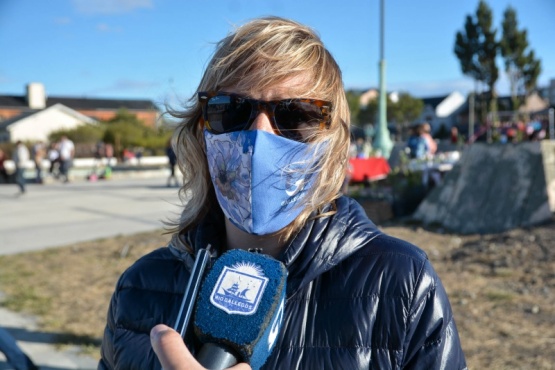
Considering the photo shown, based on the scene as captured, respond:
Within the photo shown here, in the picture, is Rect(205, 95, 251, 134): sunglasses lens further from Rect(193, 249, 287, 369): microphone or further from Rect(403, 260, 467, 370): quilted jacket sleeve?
Rect(403, 260, 467, 370): quilted jacket sleeve

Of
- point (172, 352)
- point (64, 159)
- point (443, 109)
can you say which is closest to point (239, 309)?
point (172, 352)

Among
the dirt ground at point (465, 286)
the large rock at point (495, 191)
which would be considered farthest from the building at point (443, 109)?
the dirt ground at point (465, 286)

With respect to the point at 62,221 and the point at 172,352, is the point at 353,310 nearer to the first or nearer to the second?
the point at 172,352

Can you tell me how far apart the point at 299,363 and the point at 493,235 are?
670cm

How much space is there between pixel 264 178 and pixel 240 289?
1.26 ft

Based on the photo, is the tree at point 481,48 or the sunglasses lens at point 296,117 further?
the tree at point 481,48

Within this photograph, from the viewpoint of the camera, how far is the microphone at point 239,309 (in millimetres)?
1024

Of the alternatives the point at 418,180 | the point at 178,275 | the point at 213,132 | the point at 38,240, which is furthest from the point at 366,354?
the point at 418,180

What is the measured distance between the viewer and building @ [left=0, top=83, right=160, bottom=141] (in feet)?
194

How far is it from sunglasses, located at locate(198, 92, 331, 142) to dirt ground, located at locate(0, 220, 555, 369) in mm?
2948

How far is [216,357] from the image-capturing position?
996 mm

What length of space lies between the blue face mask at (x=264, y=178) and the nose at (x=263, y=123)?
0.08 ft

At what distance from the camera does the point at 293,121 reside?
4.73ft

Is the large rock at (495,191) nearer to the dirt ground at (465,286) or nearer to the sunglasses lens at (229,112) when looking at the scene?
the dirt ground at (465,286)
